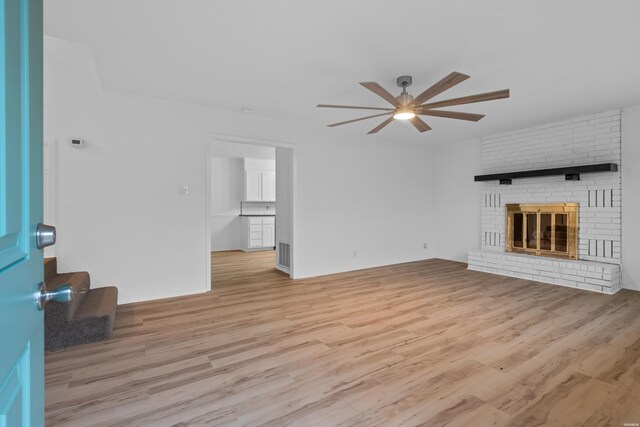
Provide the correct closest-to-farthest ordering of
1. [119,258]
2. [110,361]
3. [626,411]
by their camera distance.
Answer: [626,411] < [110,361] < [119,258]

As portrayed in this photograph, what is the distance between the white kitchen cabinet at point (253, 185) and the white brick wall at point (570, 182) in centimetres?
549

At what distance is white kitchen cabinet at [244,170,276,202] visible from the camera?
827 cm

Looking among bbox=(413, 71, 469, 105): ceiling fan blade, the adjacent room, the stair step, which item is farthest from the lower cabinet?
bbox=(413, 71, 469, 105): ceiling fan blade

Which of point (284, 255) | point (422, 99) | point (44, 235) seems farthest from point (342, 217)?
point (44, 235)

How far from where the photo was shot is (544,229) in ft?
16.5

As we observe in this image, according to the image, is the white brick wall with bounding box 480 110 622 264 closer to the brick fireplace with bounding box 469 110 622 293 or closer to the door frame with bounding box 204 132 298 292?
the brick fireplace with bounding box 469 110 622 293

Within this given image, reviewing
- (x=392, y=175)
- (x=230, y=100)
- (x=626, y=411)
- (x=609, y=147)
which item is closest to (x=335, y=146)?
(x=392, y=175)

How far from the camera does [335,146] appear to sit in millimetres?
5340

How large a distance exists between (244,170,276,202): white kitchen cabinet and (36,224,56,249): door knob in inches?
296

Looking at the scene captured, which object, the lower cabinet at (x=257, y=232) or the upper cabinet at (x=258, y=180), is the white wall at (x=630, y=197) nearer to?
the lower cabinet at (x=257, y=232)

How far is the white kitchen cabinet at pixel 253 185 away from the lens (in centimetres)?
825

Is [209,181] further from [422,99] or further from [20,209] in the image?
[20,209]

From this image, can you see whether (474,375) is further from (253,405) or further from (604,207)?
(604,207)

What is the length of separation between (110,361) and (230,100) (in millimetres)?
3020
